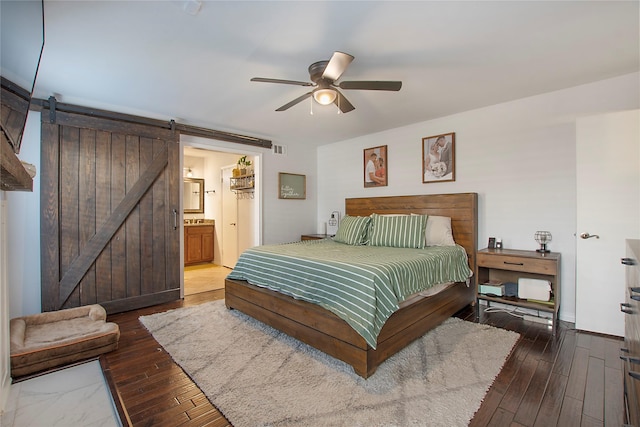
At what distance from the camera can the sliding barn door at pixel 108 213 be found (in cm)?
306

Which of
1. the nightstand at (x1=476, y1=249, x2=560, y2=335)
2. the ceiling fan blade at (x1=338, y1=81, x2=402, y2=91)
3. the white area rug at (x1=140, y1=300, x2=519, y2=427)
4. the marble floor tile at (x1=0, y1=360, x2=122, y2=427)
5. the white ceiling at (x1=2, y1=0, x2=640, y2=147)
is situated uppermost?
the white ceiling at (x1=2, y1=0, x2=640, y2=147)

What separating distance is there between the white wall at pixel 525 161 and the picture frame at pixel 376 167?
1.31 ft

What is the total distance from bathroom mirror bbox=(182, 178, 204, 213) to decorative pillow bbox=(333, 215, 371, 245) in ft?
14.0

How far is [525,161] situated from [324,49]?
265 centimetres

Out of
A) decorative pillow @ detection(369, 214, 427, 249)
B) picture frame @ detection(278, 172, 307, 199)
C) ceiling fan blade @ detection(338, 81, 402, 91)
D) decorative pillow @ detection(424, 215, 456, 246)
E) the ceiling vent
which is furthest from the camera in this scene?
picture frame @ detection(278, 172, 307, 199)

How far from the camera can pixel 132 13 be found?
1.84m

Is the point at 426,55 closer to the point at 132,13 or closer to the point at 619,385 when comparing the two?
the point at 132,13

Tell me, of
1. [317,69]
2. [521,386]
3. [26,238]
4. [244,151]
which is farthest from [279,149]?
[521,386]

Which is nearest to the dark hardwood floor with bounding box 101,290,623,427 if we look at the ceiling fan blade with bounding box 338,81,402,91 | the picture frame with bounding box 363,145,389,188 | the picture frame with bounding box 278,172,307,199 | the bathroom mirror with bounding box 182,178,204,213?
the ceiling fan blade with bounding box 338,81,402,91

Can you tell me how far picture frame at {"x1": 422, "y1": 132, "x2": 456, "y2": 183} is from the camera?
12.6ft

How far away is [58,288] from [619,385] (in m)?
4.96

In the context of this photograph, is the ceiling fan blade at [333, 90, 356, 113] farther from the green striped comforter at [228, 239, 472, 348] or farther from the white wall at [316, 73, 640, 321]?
the white wall at [316, 73, 640, 321]

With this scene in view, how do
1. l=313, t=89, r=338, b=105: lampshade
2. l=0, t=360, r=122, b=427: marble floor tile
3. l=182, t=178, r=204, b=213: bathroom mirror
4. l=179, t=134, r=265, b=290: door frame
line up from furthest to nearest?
l=182, t=178, r=204, b=213: bathroom mirror → l=179, t=134, r=265, b=290: door frame → l=313, t=89, r=338, b=105: lampshade → l=0, t=360, r=122, b=427: marble floor tile

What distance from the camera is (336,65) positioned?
2.08 m
